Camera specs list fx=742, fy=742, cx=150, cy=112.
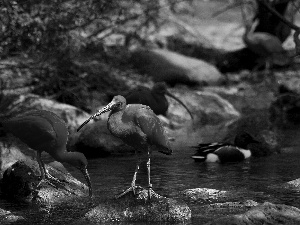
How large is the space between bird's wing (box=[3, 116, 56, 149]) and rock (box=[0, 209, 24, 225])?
4.20 feet

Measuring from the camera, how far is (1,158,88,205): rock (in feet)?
27.5

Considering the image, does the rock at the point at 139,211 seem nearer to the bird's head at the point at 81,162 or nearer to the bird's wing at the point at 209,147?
the bird's head at the point at 81,162

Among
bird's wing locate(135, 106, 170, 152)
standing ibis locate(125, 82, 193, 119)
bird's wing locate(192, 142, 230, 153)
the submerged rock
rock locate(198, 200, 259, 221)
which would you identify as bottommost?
rock locate(198, 200, 259, 221)

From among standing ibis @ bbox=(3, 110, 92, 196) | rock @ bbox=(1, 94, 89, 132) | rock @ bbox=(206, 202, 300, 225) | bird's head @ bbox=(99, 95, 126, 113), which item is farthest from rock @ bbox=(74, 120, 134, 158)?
rock @ bbox=(206, 202, 300, 225)

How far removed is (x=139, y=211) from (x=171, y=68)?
38.7 ft

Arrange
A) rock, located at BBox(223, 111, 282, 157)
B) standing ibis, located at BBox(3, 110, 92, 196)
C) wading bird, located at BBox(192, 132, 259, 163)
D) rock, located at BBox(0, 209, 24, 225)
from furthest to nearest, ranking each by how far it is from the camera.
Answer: rock, located at BBox(223, 111, 282, 157) → wading bird, located at BBox(192, 132, 259, 163) → standing ibis, located at BBox(3, 110, 92, 196) → rock, located at BBox(0, 209, 24, 225)

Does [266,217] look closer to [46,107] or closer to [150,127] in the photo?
[150,127]

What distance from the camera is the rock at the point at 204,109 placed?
16.0m

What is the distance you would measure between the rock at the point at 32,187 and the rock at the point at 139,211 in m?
1.11

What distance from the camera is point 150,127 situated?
7594mm

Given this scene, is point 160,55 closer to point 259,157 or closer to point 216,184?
point 259,157

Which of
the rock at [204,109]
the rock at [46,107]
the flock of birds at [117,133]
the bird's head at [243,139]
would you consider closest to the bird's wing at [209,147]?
the flock of birds at [117,133]

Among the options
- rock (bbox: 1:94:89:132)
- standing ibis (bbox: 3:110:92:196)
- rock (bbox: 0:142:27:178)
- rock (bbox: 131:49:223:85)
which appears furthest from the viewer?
rock (bbox: 131:49:223:85)

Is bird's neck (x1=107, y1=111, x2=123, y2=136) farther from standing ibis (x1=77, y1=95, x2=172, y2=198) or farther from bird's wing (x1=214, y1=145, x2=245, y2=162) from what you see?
bird's wing (x1=214, y1=145, x2=245, y2=162)
